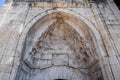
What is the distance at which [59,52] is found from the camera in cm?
441

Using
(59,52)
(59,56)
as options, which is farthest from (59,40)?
(59,56)

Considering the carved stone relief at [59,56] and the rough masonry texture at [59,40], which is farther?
the carved stone relief at [59,56]

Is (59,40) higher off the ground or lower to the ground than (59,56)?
higher

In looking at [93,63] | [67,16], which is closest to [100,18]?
[67,16]

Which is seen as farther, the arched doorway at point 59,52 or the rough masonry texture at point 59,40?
the arched doorway at point 59,52

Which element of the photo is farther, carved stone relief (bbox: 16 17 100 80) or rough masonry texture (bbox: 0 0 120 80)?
carved stone relief (bbox: 16 17 100 80)

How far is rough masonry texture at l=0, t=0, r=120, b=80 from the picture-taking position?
10.8 feet

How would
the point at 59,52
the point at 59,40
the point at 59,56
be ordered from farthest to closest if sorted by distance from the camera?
the point at 59,40 < the point at 59,52 < the point at 59,56

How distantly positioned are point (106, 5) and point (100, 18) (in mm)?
1065

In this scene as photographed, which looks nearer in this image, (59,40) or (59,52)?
(59,52)

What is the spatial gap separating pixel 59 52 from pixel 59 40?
62 cm

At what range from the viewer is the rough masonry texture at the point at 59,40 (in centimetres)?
331

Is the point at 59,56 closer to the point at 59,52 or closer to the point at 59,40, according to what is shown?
the point at 59,52

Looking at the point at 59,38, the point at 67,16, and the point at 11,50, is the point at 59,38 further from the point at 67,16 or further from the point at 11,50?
the point at 11,50
